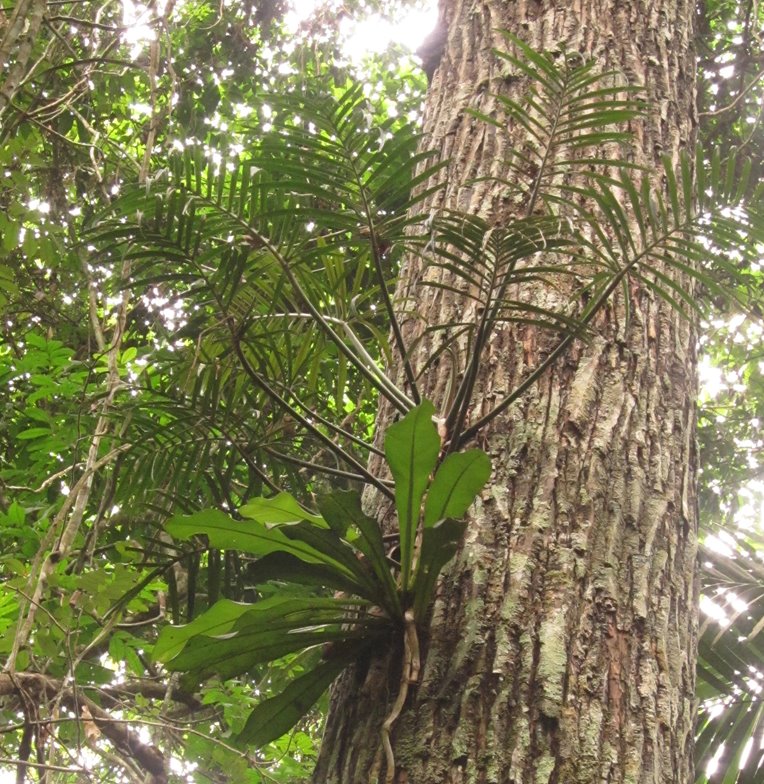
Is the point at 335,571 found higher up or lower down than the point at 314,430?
lower down

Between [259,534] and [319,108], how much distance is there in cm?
71

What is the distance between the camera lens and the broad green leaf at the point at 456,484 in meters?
1.00

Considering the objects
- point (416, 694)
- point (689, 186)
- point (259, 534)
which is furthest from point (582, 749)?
point (689, 186)

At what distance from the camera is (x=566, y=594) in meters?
1.11

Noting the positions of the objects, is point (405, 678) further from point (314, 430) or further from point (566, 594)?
point (314, 430)

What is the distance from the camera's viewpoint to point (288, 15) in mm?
5367

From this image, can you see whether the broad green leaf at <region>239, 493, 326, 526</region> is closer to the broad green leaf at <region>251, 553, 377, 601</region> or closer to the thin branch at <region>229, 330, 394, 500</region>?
the broad green leaf at <region>251, 553, 377, 601</region>

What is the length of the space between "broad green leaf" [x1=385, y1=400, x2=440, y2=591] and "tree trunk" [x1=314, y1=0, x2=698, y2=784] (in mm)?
120

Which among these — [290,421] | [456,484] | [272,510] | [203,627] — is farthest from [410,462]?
[290,421]

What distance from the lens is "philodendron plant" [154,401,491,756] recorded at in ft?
3.36

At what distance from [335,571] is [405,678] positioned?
0.53 ft

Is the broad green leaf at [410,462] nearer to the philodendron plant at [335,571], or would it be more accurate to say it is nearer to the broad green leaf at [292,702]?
the philodendron plant at [335,571]

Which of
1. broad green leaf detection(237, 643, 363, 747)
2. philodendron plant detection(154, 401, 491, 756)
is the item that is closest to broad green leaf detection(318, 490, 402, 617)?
philodendron plant detection(154, 401, 491, 756)

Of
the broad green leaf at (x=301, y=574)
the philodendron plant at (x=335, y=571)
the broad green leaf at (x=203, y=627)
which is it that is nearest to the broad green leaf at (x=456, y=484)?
the philodendron plant at (x=335, y=571)
